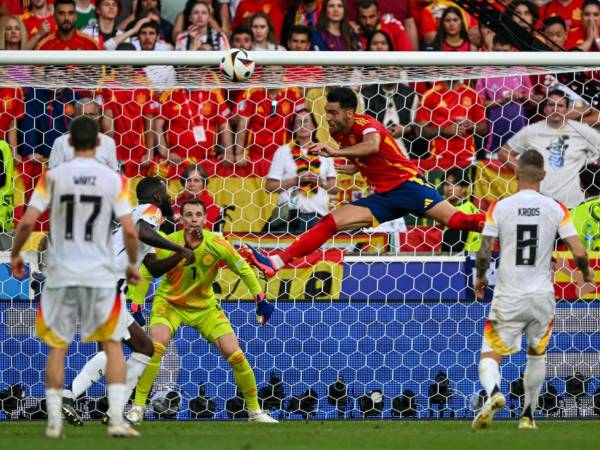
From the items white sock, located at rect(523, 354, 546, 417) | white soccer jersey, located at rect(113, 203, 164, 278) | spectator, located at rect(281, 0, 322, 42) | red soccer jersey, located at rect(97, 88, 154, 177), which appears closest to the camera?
white sock, located at rect(523, 354, 546, 417)

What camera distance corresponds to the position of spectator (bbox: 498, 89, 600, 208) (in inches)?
502

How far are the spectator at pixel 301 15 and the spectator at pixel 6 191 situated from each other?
4550 millimetres

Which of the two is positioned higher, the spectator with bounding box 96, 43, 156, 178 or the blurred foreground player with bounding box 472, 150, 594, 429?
the spectator with bounding box 96, 43, 156, 178

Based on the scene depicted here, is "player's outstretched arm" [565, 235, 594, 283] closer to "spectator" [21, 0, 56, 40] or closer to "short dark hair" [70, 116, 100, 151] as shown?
"short dark hair" [70, 116, 100, 151]

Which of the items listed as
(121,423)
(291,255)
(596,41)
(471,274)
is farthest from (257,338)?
(596,41)

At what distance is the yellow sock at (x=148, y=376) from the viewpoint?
11.1 meters

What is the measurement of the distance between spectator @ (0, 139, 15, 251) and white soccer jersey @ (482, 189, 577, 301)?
4.88 m

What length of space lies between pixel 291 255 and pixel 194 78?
2060 mm

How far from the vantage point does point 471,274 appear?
11969mm

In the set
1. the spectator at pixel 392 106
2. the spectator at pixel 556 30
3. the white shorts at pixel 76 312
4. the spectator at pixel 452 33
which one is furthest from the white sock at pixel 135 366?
the spectator at pixel 556 30

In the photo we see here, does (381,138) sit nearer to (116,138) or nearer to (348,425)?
(348,425)

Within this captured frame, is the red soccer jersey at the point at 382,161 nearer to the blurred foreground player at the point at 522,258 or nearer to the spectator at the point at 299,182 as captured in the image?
the spectator at the point at 299,182

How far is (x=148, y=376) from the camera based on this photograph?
440 inches

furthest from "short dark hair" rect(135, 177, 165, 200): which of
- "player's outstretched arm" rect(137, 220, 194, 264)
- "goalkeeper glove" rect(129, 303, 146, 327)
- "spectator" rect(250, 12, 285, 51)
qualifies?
"spectator" rect(250, 12, 285, 51)
